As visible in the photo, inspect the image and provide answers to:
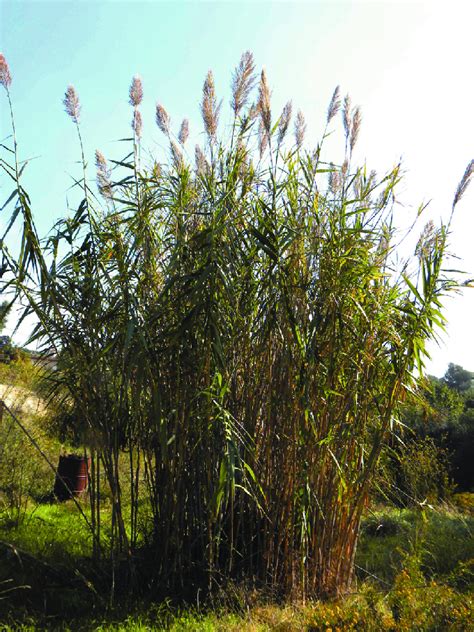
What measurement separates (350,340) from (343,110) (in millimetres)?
1405

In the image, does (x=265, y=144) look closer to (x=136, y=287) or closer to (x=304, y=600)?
(x=136, y=287)

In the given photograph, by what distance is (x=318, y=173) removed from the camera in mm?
3221

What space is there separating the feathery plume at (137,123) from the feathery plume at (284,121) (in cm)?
80

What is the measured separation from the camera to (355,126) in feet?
11.0

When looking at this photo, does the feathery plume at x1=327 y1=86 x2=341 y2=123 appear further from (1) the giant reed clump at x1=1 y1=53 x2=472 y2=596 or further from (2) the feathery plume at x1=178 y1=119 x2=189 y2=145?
(2) the feathery plume at x1=178 y1=119 x2=189 y2=145

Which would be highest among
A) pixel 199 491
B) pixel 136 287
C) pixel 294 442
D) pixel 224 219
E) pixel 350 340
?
pixel 224 219

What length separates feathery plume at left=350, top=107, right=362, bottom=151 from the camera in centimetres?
334

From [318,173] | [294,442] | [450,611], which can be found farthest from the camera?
[318,173]

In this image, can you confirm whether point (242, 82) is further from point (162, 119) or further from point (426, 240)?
point (426, 240)

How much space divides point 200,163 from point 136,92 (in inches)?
20.9

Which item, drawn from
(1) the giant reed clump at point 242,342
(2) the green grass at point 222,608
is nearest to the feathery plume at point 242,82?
(1) the giant reed clump at point 242,342

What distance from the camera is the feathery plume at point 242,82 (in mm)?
2961

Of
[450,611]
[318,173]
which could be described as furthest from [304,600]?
[318,173]

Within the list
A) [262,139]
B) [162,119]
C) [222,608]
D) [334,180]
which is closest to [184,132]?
[162,119]
